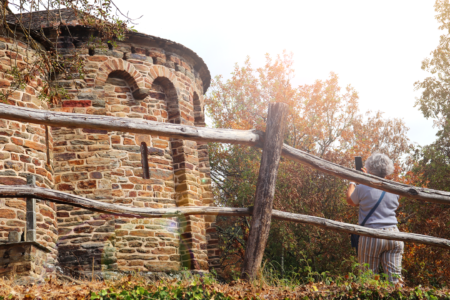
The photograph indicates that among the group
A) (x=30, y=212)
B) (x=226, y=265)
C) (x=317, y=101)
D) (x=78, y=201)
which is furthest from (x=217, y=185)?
(x=78, y=201)

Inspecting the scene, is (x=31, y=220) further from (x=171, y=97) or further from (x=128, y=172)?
(x=171, y=97)

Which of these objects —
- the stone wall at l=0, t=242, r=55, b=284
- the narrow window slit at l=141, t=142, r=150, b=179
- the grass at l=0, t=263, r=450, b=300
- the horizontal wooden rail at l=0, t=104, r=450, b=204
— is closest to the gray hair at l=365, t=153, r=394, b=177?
the horizontal wooden rail at l=0, t=104, r=450, b=204

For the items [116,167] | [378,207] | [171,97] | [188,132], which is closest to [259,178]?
[188,132]

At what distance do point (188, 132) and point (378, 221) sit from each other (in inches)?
90.3

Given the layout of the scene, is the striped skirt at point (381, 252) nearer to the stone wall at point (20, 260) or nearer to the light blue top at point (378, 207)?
the light blue top at point (378, 207)

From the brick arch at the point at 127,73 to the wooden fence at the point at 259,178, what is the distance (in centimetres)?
658

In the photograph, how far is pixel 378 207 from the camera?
15.6 feet

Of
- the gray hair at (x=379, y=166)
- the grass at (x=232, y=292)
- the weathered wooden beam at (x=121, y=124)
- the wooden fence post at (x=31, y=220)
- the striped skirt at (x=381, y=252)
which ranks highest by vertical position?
the weathered wooden beam at (x=121, y=124)

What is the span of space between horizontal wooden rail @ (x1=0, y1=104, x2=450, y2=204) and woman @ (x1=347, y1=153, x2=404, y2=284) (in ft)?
0.45

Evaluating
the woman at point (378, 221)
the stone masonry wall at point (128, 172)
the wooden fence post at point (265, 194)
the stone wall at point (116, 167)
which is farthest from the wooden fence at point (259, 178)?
the stone masonry wall at point (128, 172)

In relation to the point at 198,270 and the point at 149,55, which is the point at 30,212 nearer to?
the point at 198,270

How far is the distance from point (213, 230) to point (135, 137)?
11.1 feet

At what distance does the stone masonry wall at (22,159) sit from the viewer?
27.4 feet

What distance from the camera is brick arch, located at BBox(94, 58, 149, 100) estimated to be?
10.3 meters
